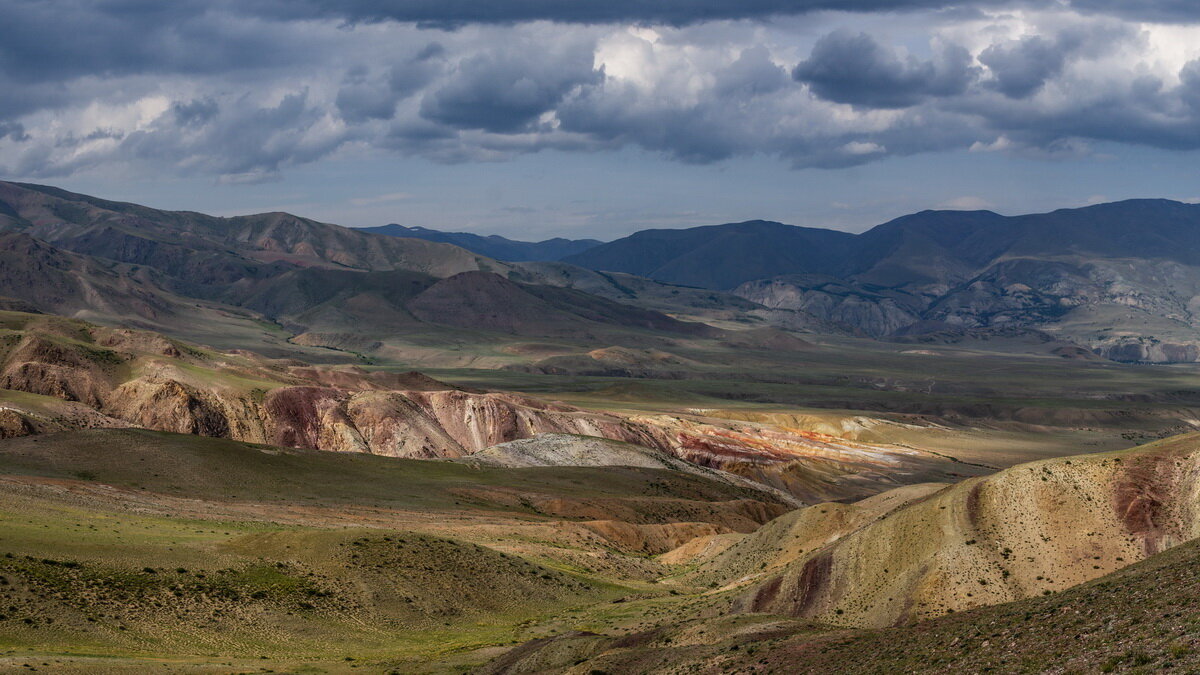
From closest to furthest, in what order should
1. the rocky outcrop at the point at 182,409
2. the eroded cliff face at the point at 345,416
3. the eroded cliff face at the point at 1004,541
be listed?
the eroded cliff face at the point at 1004,541
the rocky outcrop at the point at 182,409
the eroded cliff face at the point at 345,416

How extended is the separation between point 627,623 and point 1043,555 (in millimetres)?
18201

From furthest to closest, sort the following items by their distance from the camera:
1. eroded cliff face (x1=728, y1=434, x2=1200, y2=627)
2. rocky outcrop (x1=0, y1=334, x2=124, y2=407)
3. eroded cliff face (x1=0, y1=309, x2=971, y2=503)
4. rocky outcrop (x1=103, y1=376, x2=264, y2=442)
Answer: eroded cliff face (x1=0, y1=309, x2=971, y2=503) < rocky outcrop (x1=0, y1=334, x2=124, y2=407) < rocky outcrop (x1=103, y1=376, x2=264, y2=442) < eroded cliff face (x1=728, y1=434, x2=1200, y2=627)

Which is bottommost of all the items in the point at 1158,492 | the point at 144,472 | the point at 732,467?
the point at 732,467

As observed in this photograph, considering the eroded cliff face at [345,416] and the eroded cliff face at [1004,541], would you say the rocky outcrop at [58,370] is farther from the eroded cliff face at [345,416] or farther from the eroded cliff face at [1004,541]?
the eroded cliff face at [1004,541]

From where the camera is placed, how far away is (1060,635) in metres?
30.1

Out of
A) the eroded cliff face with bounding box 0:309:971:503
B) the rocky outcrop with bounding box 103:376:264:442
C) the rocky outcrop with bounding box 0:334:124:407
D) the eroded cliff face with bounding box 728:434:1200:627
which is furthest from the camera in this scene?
the eroded cliff face with bounding box 0:309:971:503

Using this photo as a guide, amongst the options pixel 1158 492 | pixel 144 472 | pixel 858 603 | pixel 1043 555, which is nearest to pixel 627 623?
pixel 858 603

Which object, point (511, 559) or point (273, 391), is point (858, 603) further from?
point (273, 391)

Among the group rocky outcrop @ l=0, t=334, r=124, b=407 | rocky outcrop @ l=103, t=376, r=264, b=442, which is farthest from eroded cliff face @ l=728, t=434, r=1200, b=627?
rocky outcrop @ l=0, t=334, r=124, b=407

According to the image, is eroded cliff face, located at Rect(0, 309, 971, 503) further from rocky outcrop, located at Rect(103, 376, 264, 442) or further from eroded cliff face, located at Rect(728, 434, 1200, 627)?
eroded cliff face, located at Rect(728, 434, 1200, 627)

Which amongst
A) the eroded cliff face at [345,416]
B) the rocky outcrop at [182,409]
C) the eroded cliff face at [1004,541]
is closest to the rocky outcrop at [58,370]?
the eroded cliff face at [345,416]

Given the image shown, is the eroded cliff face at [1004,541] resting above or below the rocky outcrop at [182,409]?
above

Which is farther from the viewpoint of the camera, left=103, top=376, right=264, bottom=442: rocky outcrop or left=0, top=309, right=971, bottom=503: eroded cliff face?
left=0, top=309, right=971, bottom=503: eroded cliff face

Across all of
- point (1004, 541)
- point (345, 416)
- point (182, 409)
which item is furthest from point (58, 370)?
point (1004, 541)
